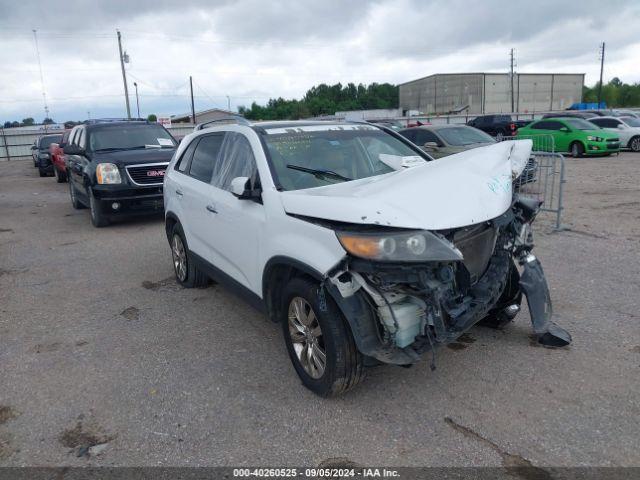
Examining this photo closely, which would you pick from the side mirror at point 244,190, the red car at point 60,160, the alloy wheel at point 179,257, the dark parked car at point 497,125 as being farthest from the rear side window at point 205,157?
the dark parked car at point 497,125

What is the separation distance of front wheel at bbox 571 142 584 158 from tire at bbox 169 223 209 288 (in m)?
18.3

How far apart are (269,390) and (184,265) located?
8.71ft

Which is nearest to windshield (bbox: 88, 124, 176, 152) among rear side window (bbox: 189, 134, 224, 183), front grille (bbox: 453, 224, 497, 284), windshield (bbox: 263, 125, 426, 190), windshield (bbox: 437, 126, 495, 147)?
rear side window (bbox: 189, 134, 224, 183)

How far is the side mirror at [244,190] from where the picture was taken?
3.85m

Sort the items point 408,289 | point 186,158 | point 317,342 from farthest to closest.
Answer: point 186,158 < point 317,342 < point 408,289

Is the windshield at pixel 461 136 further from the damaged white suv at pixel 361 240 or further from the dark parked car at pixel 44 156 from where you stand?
the dark parked car at pixel 44 156

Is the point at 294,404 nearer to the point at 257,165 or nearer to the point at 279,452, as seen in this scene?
the point at 279,452

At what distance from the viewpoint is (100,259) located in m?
7.62

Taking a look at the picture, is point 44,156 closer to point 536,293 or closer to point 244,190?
point 244,190

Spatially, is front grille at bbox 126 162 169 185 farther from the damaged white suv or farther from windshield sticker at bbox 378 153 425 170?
windshield sticker at bbox 378 153 425 170

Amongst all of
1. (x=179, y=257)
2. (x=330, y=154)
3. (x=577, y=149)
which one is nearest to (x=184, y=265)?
(x=179, y=257)

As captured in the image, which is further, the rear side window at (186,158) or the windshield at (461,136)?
the windshield at (461,136)

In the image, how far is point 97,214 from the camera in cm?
972

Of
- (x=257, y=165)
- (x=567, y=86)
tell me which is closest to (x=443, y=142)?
(x=257, y=165)
